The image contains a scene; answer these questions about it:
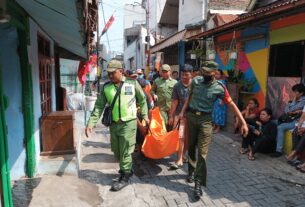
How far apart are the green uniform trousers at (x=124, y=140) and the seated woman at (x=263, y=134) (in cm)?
281

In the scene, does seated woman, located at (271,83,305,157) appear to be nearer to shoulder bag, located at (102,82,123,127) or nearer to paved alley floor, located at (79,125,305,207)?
paved alley floor, located at (79,125,305,207)

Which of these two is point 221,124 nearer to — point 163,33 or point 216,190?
point 216,190

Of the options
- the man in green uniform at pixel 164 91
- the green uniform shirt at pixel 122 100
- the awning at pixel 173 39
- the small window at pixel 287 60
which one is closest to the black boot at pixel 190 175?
the green uniform shirt at pixel 122 100

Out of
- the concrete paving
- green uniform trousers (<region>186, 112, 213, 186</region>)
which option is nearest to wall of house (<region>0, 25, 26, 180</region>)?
the concrete paving

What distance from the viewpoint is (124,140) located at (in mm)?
4203

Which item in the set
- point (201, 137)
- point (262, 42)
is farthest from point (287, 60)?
point (201, 137)

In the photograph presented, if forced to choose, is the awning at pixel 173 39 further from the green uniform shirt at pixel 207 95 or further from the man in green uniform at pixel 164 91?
the green uniform shirt at pixel 207 95

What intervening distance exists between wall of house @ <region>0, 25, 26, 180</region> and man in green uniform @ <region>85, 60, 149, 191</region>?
105cm

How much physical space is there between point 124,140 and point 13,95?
176cm

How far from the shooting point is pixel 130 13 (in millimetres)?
45312

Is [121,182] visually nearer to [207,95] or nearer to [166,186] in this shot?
[166,186]

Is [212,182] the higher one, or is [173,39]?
[173,39]

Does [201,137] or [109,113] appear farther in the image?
[109,113]

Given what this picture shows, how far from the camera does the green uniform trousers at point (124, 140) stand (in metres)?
4.20
